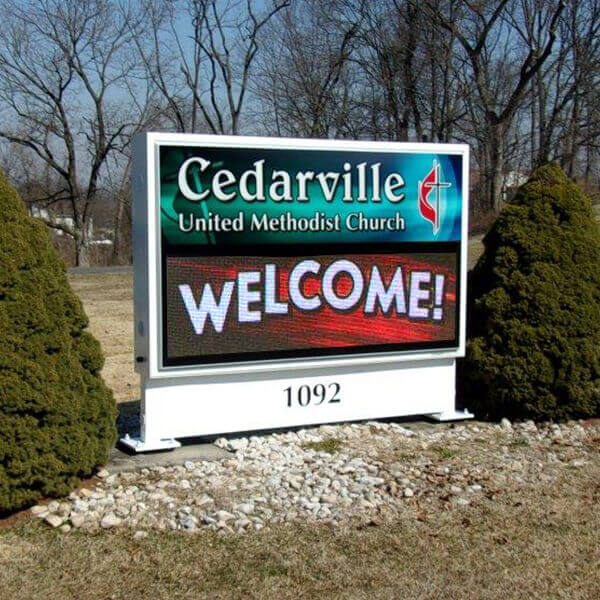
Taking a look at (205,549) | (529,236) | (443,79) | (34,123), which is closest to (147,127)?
(34,123)

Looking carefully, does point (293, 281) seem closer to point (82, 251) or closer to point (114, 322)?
point (114, 322)

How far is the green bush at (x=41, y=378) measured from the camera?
18.1 feet

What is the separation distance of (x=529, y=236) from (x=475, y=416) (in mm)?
1605

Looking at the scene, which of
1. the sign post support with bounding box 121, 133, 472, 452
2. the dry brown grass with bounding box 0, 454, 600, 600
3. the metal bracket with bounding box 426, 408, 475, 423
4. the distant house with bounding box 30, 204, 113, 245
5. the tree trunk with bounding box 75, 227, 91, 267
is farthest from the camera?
the distant house with bounding box 30, 204, 113, 245

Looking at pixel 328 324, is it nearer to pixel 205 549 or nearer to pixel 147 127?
pixel 205 549

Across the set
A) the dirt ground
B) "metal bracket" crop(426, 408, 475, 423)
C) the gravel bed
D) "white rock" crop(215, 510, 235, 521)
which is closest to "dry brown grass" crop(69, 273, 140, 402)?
the dirt ground

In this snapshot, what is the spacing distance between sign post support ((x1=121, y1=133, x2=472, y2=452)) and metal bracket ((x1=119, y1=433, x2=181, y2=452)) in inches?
0.7

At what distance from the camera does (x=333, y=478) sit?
628cm

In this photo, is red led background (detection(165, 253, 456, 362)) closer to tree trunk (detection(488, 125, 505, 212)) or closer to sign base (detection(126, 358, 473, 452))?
sign base (detection(126, 358, 473, 452))

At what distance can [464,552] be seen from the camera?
5.14 m

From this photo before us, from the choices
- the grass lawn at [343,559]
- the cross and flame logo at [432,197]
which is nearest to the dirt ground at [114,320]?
the cross and flame logo at [432,197]

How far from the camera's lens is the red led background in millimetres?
6848

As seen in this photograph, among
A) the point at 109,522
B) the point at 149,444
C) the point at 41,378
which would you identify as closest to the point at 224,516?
the point at 109,522

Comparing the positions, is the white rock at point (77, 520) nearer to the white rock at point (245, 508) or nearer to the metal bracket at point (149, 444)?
the white rock at point (245, 508)
